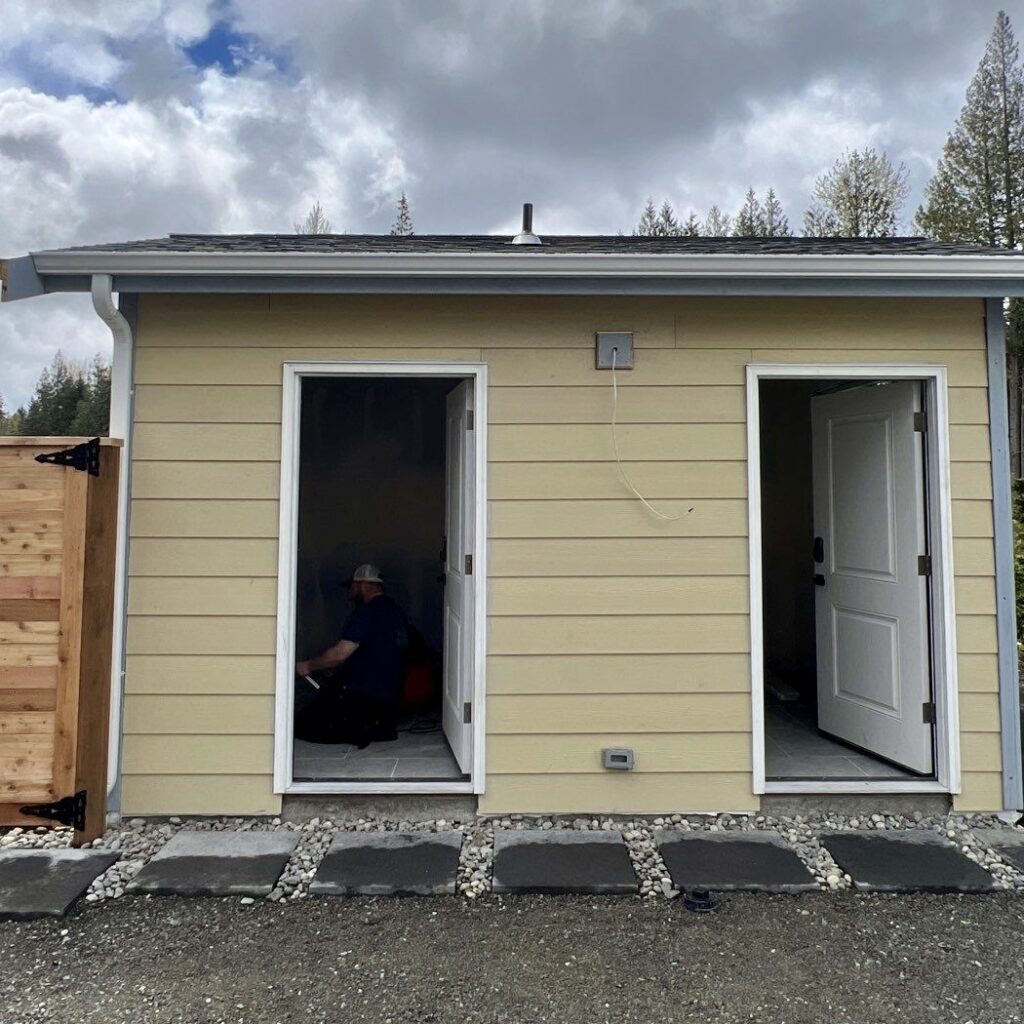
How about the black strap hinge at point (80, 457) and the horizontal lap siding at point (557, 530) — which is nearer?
the black strap hinge at point (80, 457)

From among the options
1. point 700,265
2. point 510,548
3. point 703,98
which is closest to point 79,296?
point 510,548

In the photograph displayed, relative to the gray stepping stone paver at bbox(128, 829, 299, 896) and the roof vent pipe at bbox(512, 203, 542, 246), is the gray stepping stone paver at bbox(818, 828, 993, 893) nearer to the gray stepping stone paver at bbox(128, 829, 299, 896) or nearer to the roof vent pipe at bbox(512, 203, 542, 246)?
the gray stepping stone paver at bbox(128, 829, 299, 896)

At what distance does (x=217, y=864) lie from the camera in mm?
2613

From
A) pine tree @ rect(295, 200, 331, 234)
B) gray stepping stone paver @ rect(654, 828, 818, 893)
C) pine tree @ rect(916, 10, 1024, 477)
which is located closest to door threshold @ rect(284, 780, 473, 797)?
gray stepping stone paver @ rect(654, 828, 818, 893)

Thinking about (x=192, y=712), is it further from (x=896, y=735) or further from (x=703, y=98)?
(x=703, y=98)

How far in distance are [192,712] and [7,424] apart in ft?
91.8

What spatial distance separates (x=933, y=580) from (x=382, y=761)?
2588mm

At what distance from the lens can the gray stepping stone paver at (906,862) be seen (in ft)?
8.11

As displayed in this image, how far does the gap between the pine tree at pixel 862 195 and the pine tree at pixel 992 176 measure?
0.76 metres

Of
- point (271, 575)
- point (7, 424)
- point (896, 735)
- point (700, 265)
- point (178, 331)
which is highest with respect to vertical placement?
point (7, 424)

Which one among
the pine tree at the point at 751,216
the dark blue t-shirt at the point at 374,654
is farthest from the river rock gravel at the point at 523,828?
the pine tree at the point at 751,216

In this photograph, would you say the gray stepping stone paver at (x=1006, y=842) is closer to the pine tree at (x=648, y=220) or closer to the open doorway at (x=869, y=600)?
the open doorway at (x=869, y=600)

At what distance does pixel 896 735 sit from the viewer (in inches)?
129

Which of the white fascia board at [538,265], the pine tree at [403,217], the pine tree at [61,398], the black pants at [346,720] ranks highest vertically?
the pine tree at [403,217]
